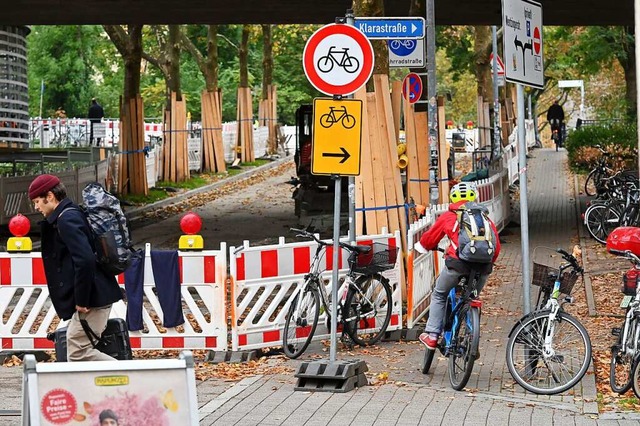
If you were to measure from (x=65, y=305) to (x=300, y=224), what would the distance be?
19.1 meters

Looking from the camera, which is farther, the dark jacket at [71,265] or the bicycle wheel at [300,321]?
the bicycle wheel at [300,321]

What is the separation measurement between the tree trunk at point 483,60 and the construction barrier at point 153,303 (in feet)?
106

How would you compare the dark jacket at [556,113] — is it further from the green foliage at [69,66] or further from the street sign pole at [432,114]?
the street sign pole at [432,114]

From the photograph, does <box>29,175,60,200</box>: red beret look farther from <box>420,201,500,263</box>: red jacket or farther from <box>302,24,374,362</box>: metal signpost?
<box>420,201,500,263</box>: red jacket

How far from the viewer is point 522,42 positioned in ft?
41.7

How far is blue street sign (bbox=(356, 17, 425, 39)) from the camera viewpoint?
58.1 feet

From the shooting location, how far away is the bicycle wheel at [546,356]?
1156cm

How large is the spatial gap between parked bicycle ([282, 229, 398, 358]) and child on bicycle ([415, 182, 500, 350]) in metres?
1.46

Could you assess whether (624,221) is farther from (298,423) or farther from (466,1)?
(298,423)

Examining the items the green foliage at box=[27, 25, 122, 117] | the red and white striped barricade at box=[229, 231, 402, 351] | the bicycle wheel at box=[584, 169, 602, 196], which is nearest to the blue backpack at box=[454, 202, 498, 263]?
the red and white striped barricade at box=[229, 231, 402, 351]

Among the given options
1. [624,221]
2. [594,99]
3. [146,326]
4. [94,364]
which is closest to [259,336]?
[146,326]

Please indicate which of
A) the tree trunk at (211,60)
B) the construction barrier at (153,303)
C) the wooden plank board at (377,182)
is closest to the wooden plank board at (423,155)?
the wooden plank board at (377,182)

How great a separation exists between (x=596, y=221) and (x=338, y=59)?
13.1 meters

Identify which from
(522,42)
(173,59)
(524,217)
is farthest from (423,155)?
(173,59)
